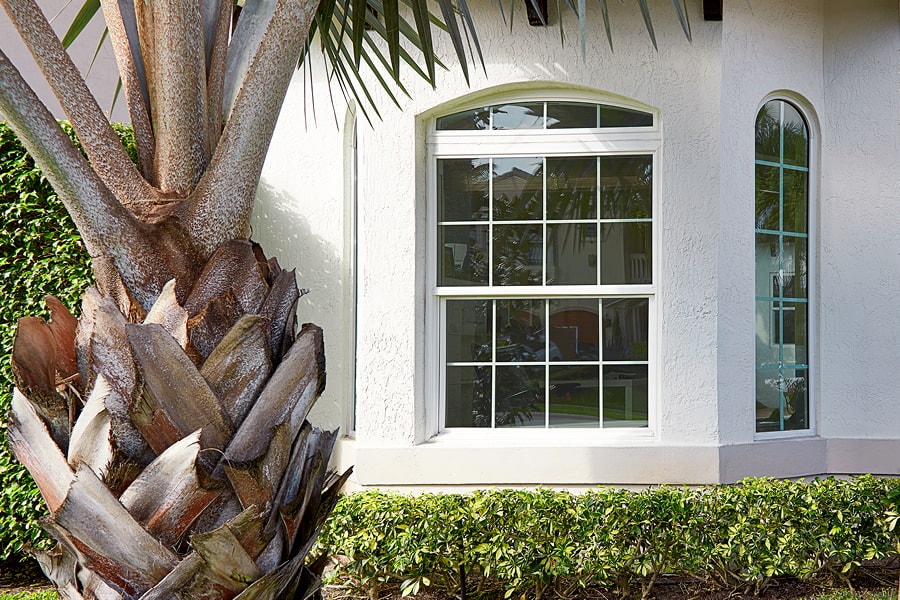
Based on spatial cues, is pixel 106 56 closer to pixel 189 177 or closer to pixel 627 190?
pixel 627 190

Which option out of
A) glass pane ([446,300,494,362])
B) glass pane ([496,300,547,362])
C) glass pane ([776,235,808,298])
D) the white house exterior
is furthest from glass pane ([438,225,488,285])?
glass pane ([776,235,808,298])

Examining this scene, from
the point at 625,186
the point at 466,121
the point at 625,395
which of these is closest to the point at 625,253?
the point at 625,186

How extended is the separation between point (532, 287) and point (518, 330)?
35cm

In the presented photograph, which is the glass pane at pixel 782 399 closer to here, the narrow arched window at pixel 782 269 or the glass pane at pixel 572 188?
the narrow arched window at pixel 782 269

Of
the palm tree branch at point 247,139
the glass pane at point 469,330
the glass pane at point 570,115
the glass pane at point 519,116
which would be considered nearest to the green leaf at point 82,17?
the palm tree branch at point 247,139

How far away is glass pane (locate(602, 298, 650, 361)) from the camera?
5613mm

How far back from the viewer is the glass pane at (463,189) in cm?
577

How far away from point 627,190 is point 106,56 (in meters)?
5.76

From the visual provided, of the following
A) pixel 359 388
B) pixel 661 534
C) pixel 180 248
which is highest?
pixel 180 248

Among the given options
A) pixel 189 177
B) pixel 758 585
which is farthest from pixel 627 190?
pixel 189 177

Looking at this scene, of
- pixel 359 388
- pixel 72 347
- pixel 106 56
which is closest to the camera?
pixel 72 347

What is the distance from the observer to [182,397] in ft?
5.49

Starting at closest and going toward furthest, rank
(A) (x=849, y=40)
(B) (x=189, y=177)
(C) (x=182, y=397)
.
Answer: (C) (x=182, y=397) → (B) (x=189, y=177) → (A) (x=849, y=40)

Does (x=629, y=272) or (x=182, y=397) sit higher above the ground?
(x=629, y=272)
